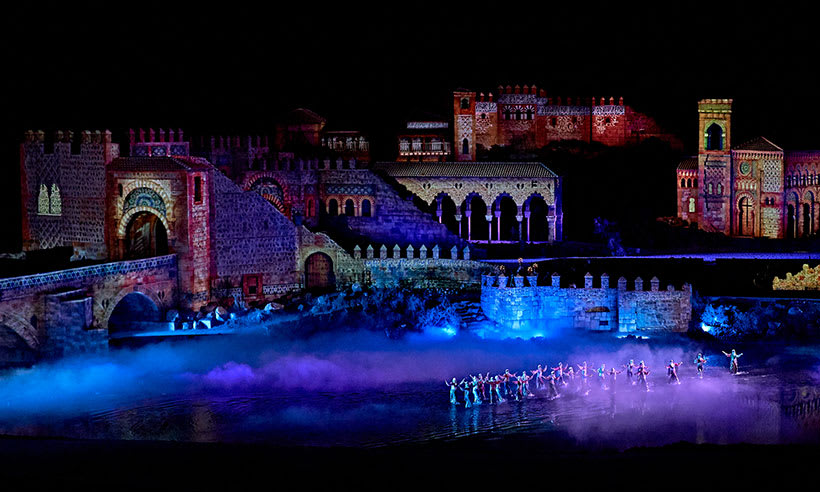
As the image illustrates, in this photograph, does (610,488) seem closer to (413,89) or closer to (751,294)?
(751,294)

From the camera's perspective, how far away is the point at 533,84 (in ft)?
216

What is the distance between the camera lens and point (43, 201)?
5338 cm

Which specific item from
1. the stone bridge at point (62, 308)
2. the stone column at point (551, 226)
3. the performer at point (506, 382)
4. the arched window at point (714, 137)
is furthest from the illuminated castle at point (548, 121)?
the performer at point (506, 382)

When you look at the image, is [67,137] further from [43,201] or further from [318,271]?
[318,271]

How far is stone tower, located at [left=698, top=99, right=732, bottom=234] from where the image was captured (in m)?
57.4

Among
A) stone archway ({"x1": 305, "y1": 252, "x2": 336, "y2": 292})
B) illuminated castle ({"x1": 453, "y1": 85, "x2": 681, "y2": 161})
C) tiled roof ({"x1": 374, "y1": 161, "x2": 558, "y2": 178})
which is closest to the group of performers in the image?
stone archway ({"x1": 305, "y1": 252, "x2": 336, "y2": 292})

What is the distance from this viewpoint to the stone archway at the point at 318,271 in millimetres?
53750

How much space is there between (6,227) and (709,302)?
26283 millimetres

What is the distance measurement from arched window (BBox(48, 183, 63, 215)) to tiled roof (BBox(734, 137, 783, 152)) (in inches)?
852

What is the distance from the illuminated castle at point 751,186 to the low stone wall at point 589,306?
8.80m

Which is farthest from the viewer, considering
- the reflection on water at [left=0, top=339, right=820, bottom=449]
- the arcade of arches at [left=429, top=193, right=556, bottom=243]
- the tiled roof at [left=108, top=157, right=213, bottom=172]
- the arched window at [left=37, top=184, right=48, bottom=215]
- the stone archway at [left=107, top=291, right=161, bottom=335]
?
the arcade of arches at [left=429, top=193, right=556, bottom=243]

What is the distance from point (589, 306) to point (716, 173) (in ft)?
33.1

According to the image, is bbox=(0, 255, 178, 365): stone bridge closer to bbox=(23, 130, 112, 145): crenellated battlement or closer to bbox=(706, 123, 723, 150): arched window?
bbox=(23, 130, 112, 145): crenellated battlement

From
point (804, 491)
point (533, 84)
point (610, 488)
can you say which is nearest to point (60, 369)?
point (610, 488)
